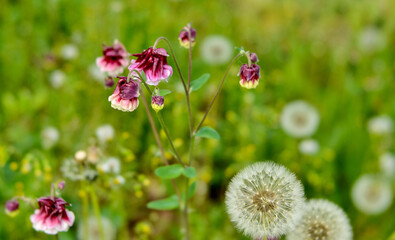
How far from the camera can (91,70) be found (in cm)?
277

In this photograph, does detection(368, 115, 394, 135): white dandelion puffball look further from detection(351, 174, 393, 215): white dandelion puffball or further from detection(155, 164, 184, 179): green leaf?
detection(155, 164, 184, 179): green leaf

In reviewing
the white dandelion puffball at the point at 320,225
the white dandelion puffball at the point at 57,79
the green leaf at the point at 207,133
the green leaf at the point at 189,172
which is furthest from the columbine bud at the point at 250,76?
the white dandelion puffball at the point at 57,79

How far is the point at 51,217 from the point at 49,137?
4.12 feet

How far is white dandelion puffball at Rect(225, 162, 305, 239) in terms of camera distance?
44.6 inches

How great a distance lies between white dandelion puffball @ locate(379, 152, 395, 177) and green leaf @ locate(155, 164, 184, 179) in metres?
1.55

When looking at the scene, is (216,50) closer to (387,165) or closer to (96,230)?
(387,165)

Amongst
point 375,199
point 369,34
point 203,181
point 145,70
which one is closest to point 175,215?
point 203,181

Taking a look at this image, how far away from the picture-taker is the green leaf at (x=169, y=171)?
1.29m

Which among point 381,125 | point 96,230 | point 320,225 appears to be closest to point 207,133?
point 320,225

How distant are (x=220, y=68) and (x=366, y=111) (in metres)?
1.02

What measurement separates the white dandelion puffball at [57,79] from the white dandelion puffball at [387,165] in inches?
77.5

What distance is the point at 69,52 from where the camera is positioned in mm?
2955

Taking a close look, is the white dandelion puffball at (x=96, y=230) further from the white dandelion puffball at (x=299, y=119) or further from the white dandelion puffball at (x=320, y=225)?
the white dandelion puffball at (x=299, y=119)

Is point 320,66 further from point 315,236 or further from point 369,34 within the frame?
point 315,236
